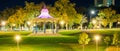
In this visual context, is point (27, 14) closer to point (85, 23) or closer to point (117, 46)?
point (85, 23)

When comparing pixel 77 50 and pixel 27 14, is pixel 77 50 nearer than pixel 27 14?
Yes

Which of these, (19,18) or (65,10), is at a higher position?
(65,10)

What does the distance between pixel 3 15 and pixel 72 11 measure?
34.5 meters

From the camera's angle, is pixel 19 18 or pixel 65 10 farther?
pixel 19 18

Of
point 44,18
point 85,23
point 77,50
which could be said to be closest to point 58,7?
point 44,18

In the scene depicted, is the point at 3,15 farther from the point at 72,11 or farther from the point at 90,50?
the point at 90,50

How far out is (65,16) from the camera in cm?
8888

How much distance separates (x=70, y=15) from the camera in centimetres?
9062

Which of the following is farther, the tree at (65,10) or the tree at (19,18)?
the tree at (19,18)

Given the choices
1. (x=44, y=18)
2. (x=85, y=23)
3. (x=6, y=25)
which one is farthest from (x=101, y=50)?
(x=85, y=23)

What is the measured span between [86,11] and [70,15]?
137 ft

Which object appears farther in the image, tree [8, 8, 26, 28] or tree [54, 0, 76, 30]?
tree [8, 8, 26, 28]

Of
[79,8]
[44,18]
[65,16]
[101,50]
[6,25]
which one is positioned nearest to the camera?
[101,50]

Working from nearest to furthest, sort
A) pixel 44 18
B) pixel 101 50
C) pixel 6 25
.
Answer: pixel 101 50
pixel 44 18
pixel 6 25
